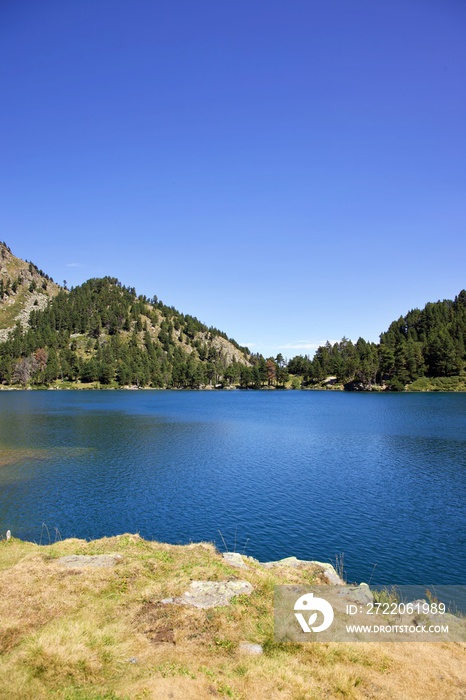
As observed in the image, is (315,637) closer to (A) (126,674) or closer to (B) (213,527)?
(A) (126,674)

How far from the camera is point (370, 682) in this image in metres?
13.0

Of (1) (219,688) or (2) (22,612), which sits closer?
(1) (219,688)

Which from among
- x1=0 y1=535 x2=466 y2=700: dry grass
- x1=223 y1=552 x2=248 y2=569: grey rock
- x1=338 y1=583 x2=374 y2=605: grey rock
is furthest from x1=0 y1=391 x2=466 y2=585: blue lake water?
x1=0 y1=535 x2=466 y2=700: dry grass

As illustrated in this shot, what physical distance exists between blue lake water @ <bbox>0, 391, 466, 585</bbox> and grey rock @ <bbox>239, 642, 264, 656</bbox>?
1592 centimetres

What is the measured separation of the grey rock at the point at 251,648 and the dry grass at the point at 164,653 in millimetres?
255

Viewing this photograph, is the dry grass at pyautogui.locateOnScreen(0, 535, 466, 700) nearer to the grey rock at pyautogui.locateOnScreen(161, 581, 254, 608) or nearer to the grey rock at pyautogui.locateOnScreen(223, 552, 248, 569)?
the grey rock at pyautogui.locateOnScreen(161, 581, 254, 608)

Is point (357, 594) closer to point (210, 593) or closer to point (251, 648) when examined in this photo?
point (210, 593)

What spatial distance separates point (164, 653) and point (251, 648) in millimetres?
3215

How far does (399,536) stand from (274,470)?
81.4 ft

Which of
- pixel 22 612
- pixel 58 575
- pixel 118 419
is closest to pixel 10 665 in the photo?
pixel 22 612

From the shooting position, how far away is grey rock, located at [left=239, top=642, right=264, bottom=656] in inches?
571

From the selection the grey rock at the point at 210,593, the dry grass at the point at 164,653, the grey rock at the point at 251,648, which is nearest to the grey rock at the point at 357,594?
the dry grass at the point at 164,653

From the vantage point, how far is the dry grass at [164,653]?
12438mm

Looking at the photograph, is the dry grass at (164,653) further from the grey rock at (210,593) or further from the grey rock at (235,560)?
the grey rock at (235,560)
